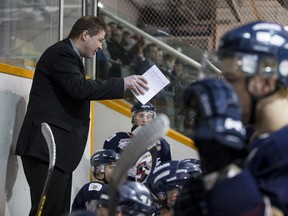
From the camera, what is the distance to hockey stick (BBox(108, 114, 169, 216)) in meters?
1.78

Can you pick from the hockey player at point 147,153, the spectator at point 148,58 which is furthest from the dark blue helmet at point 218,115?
the spectator at point 148,58

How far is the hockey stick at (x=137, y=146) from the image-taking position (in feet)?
5.85

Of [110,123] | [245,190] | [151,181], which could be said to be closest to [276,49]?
[245,190]

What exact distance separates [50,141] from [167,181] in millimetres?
1010

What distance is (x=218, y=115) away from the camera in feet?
5.55

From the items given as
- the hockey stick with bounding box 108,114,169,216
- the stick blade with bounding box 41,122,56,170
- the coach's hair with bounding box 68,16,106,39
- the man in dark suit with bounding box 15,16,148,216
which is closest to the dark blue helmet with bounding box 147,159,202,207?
the stick blade with bounding box 41,122,56,170

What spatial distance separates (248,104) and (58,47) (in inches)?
99.3

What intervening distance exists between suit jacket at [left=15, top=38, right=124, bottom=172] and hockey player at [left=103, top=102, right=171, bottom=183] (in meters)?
0.86

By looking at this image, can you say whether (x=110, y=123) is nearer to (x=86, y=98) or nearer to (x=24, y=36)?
(x=24, y=36)

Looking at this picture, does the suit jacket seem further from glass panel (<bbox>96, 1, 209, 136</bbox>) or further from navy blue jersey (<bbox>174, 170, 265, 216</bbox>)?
navy blue jersey (<bbox>174, 170, 265, 216</bbox>)

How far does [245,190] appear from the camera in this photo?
5.56 ft

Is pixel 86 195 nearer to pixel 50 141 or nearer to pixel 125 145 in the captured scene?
pixel 50 141

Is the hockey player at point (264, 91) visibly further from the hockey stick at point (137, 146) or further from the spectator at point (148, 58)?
the spectator at point (148, 58)

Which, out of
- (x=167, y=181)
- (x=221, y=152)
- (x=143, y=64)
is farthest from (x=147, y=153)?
(x=221, y=152)
